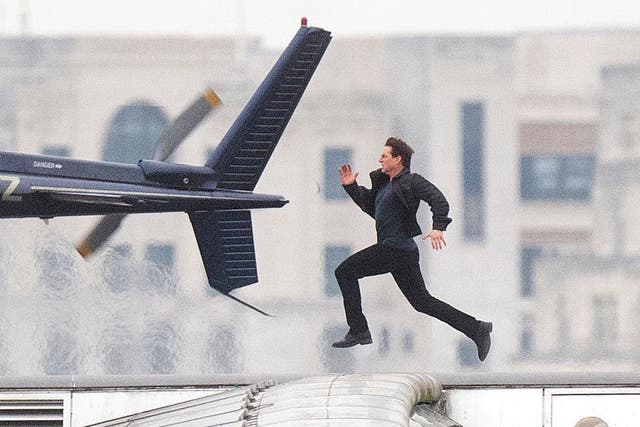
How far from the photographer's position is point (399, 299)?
41.0 feet

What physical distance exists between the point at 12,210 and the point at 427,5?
377 cm

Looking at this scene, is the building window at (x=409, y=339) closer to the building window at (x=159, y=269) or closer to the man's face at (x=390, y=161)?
the building window at (x=159, y=269)

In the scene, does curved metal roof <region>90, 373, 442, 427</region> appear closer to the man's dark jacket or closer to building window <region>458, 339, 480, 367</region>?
the man's dark jacket

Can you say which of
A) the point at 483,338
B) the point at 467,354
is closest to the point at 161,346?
the point at 467,354

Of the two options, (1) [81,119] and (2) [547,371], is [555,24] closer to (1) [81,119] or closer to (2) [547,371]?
(2) [547,371]

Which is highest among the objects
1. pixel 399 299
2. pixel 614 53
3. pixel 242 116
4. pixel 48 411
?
pixel 614 53

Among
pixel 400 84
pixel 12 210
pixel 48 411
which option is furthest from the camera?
pixel 400 84

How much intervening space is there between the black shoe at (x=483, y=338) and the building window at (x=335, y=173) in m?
1.38

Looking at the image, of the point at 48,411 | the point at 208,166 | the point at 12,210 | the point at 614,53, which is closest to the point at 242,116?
the point at 208,166

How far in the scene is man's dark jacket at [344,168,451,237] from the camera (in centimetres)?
1073

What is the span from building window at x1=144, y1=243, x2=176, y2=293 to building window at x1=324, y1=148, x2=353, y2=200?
1262 millimetres

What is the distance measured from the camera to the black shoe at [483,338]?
1170 cm

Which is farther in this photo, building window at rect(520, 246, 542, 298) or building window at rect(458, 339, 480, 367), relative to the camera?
building window at rect(520, 246, 542, 298)

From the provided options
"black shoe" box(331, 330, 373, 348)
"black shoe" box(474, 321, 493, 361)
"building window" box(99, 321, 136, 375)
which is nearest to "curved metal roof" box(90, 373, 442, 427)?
"black shoe" box(331, 330, 373, 348)
